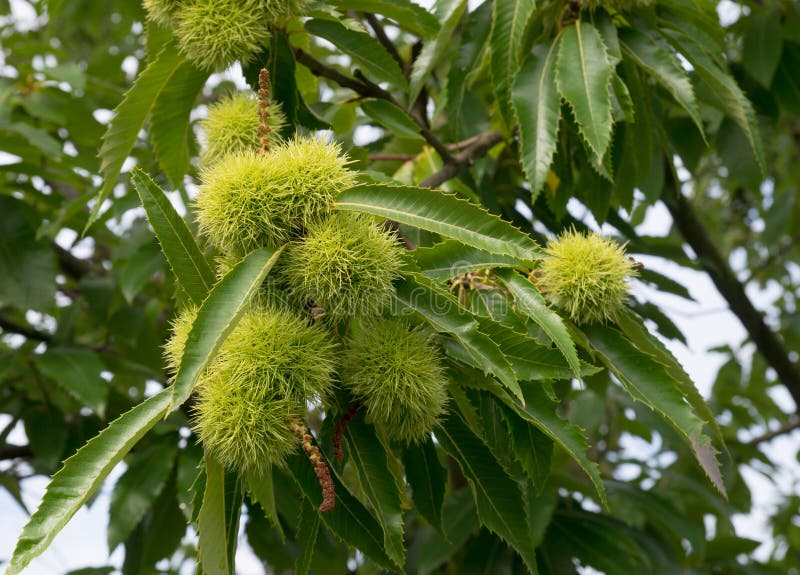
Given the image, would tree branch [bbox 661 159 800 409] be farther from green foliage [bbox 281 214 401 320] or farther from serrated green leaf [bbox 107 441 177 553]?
green foliage [bbox 281 214 401 320]

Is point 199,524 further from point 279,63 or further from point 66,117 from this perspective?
point 66,117

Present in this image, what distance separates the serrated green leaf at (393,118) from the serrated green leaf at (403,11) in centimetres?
20

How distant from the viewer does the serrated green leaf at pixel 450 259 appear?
1419 mm

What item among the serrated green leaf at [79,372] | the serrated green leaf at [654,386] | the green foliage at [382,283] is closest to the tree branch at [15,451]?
the green foliage at [382,283]

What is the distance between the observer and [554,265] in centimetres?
152

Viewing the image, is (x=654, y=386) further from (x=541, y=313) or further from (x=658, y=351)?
(x=541, y=313)

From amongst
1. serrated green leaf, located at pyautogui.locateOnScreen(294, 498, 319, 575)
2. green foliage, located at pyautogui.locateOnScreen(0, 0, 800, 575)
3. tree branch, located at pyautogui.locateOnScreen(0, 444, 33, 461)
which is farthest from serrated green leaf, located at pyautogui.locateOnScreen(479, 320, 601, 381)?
tree branch, located at pyautogui.locateOnScreen(0, 444, 33, 461)

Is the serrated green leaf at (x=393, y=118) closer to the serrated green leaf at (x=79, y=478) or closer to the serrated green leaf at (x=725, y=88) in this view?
the serrated green leaf at (x=725, y=88)

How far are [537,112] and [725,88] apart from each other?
48 centimetres

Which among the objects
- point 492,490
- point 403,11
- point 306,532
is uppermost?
point 403,11

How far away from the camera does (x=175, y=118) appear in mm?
1829

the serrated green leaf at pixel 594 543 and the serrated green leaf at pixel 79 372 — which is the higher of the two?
the serrated green leaf at pixel 594 543

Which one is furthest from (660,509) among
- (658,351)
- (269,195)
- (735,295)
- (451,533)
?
(269,195)

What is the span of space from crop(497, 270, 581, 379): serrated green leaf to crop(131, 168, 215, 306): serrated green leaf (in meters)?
0.50
